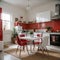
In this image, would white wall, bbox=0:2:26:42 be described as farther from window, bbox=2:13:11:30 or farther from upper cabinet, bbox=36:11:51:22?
upper cabinet, bbox=36:11:51:22

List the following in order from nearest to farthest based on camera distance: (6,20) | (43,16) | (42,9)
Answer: (43,16)
(6,20)
(42,9)

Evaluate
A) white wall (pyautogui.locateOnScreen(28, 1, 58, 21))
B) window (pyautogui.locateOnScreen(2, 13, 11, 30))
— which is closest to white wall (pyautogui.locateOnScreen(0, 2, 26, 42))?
window (pyautogui.locateOnScreen(2, 13, 11, 30))

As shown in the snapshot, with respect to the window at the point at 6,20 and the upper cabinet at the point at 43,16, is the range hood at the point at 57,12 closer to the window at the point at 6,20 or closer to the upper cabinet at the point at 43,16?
the upper cabinet at the point at 43,16

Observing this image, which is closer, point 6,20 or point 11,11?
point 6,20

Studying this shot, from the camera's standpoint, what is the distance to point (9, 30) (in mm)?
7035

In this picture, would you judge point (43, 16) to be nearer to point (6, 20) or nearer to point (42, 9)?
point (42, 9)

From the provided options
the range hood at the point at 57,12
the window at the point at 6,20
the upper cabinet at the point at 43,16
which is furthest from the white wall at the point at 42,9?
the window at the point at 6,20

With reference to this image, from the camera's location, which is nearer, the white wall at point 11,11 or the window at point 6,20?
the white wall at point 11,11

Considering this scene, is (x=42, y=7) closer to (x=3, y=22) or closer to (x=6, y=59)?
(x=3, y=22)

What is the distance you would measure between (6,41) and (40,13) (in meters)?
3.49

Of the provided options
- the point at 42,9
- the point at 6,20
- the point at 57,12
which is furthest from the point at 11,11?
the point at 57,12

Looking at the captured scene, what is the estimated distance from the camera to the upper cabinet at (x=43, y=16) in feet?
22.0

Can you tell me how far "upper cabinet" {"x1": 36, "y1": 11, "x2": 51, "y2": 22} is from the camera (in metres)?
6.70

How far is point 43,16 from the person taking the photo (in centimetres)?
702
